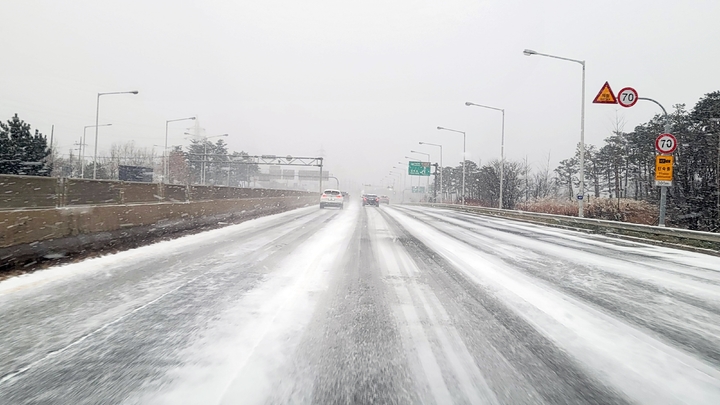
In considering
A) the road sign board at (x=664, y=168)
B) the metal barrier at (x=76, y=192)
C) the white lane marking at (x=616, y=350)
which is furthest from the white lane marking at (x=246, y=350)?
the road sign board at (x=664, y=168)

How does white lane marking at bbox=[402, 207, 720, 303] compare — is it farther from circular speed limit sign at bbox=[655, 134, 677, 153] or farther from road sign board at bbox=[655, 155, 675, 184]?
circular speed limit sign at bbox=[655, 134, 677, 153]

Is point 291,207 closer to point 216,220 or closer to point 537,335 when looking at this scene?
point 216,220

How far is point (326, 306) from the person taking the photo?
4570mm

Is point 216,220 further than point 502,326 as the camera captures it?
Yes

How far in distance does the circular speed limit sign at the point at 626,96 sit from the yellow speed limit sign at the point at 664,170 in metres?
2.56

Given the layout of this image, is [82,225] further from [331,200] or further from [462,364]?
[331,200]

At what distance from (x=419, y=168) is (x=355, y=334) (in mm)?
62426

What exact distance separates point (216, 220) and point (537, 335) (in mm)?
13923

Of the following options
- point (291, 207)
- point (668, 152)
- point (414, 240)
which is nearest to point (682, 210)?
point (668, 152)

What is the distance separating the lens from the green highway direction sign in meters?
64.1

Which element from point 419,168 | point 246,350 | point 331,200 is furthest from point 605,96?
point 419,168

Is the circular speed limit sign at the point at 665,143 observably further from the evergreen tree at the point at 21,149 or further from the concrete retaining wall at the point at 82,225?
the evergreen tree at the point at 21,149

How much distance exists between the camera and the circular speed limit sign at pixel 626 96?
1502cm

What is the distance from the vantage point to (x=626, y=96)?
596 inches
